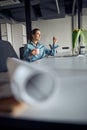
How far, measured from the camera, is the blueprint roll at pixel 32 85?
31cm

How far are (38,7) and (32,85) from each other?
7.96 m

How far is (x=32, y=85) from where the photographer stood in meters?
0.34

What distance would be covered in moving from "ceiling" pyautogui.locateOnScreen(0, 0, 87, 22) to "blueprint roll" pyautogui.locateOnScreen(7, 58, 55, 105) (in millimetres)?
6016

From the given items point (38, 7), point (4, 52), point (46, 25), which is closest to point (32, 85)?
point (4, 52)

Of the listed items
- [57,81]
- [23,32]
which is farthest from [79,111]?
[23,32]

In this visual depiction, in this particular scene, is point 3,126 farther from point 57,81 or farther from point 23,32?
point 23,32

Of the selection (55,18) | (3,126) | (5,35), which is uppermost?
(55,18)

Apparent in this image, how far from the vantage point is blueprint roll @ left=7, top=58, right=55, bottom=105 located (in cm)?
31

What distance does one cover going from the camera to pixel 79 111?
30 cm

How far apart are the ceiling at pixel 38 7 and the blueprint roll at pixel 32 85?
19.7ft

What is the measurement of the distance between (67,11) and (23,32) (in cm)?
239

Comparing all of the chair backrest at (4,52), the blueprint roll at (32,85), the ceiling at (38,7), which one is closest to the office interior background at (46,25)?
the ceiling at (38,7)

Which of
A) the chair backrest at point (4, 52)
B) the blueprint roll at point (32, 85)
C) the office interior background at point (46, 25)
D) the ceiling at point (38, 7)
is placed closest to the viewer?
the blueprint roll at point (32, 85)

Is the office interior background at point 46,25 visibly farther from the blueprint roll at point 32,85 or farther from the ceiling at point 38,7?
the blueprint roll at point 32,85
